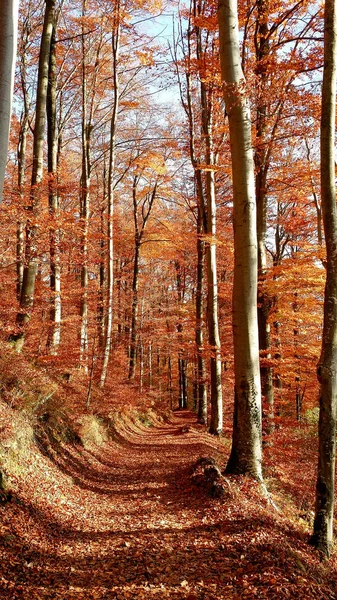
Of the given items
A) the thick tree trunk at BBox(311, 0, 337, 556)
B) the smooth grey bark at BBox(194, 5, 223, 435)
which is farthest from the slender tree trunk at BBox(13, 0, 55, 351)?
the thick tree trunk at BBox(311, 0, 337, 556)

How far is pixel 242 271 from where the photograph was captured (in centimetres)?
566

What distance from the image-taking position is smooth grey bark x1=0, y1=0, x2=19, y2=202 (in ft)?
10.8

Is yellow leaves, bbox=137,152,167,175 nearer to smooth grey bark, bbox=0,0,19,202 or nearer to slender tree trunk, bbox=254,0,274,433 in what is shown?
slender tree trunk, bbox=254,0,274,433

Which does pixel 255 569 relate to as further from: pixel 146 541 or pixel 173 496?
pixel 173 496

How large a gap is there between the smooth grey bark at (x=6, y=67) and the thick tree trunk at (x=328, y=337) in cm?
385

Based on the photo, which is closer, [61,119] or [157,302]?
[61,119]

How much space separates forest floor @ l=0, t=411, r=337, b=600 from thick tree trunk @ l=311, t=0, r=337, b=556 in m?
0.38

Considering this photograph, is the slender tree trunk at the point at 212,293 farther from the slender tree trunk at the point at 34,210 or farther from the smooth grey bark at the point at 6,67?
the smooth grey bark at the point at 6,67

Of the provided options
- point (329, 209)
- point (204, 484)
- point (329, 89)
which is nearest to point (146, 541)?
point (204, 484)

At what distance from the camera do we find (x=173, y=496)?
20.2ft

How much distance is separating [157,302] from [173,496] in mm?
21586

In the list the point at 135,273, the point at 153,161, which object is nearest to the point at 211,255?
the point at 153,161

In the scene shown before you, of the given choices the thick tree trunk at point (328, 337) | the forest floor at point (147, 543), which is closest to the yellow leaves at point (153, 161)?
the thick tree trunk at point (328, 337)

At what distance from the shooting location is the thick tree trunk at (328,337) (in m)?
4.72
